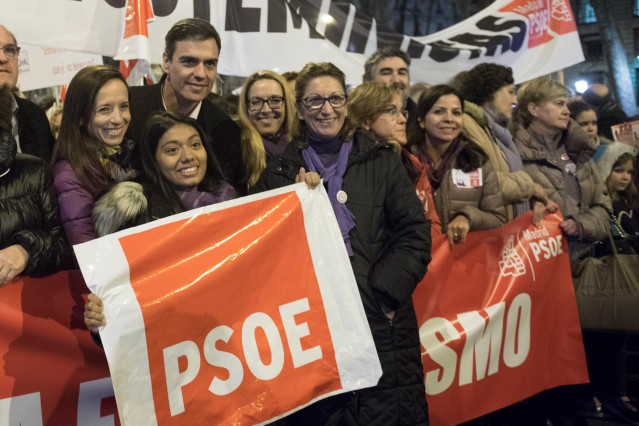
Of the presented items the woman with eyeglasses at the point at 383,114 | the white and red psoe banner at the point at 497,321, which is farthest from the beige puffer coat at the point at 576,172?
the woman with eyeglasses at the point at 383,114

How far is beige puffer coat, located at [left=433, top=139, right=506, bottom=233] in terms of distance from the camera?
4492 mm

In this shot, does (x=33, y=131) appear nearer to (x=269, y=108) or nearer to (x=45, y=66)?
(x=269, y=108)

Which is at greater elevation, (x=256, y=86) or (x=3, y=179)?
(x=256, y=86)

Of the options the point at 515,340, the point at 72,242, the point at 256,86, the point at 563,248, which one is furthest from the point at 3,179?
the point at 563,248

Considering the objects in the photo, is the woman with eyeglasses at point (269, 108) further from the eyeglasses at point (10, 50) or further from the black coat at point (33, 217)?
the black coat at point (33, 217)

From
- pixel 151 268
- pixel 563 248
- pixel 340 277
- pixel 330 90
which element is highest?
pixel 330 90

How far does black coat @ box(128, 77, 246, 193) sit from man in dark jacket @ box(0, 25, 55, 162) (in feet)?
1.52

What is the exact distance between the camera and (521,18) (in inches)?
278

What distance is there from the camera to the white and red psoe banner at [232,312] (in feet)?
9.55

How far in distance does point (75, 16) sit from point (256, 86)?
115 centimetres

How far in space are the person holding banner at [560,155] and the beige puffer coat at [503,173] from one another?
1.15ft

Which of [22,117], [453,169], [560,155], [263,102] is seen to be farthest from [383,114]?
[22,117]

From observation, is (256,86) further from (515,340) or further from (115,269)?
(515,340)

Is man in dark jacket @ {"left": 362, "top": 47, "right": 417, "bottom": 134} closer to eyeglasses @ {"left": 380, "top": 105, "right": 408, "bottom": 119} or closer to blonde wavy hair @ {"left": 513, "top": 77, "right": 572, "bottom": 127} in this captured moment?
blonde wavy hair @ {"left": 513, "top": 77, "right": 572, "bottom": 127}
